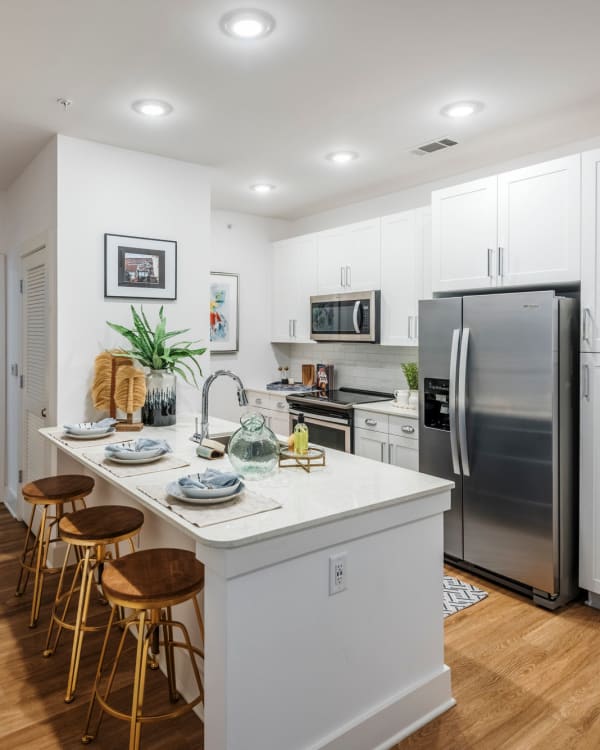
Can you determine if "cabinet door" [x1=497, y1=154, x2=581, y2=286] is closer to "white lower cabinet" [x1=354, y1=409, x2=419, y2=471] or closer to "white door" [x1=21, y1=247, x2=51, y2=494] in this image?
"white lower cabinet" [x1=354, y1=409, x2=419, y2=471]

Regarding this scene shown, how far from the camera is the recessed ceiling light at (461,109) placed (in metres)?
2.92

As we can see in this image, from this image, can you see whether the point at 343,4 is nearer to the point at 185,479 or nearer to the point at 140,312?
the point at 185,479

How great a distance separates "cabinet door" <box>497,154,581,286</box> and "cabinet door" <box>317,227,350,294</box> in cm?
166

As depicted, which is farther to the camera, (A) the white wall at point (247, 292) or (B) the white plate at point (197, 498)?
(A) the white wall at point (247, 292)

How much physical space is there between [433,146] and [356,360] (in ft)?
6.59

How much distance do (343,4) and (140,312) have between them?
229 cm

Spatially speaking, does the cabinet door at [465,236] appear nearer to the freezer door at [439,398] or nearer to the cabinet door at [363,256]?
the freezer door at [439,398]

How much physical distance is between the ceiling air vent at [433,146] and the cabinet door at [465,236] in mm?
298

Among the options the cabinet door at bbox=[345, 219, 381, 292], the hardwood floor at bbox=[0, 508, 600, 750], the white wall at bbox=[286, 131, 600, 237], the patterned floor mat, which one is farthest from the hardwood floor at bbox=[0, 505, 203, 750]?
the white wall at bbox=[286, 131, 600, 237]

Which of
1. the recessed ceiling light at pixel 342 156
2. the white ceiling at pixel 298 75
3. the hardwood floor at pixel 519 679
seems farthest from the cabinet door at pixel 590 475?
the recessed ceiling light at pixel 342 156

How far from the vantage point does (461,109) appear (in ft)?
9.79

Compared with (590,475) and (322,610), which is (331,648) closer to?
(322,610)

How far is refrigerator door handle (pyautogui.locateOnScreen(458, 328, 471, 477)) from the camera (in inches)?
125

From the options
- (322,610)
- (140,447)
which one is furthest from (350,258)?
(322,610)
